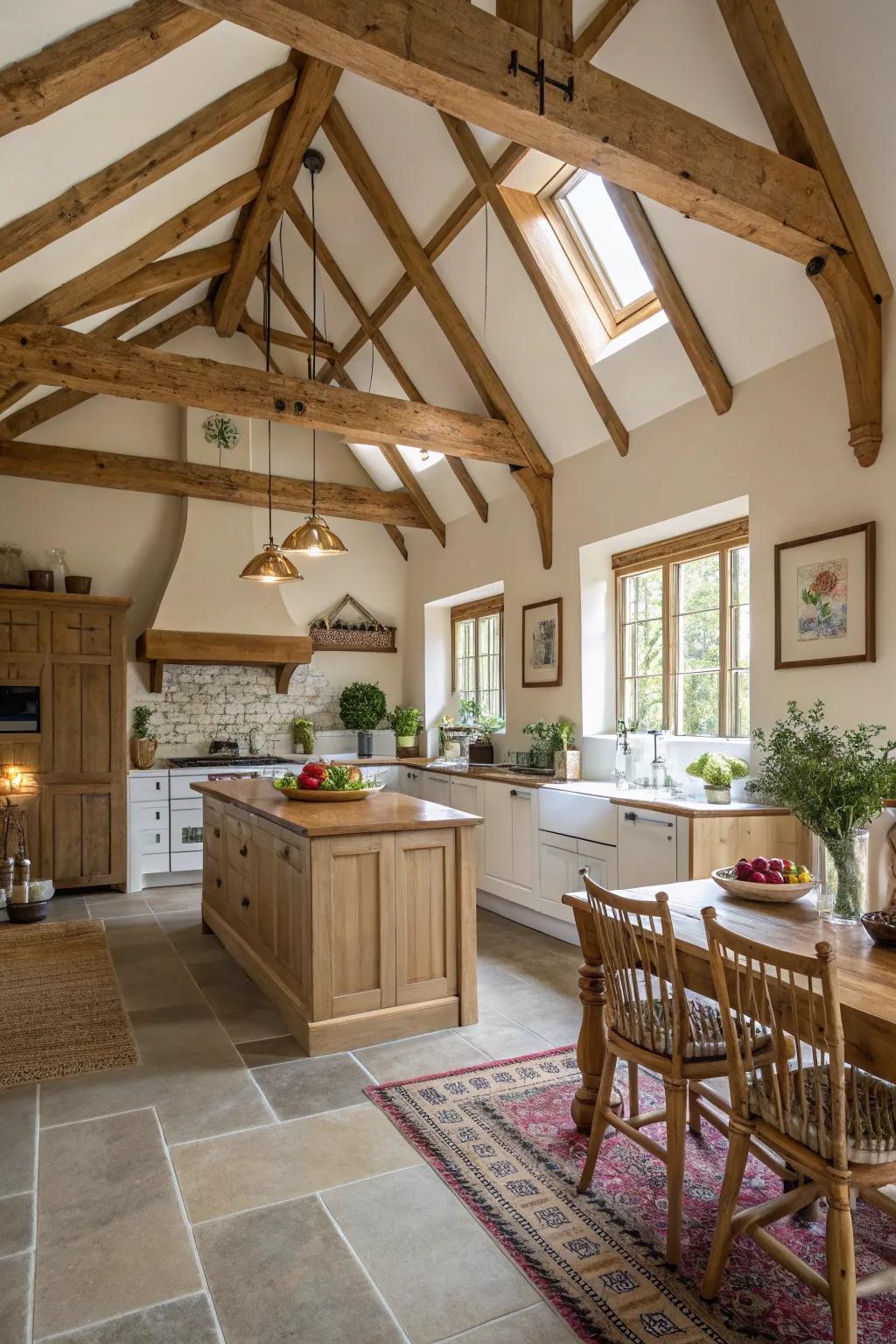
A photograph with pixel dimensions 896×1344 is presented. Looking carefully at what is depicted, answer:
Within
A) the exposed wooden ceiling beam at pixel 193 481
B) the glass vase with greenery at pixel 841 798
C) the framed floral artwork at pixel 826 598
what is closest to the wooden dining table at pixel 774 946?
the glass vase with greenery at pixel 841 798

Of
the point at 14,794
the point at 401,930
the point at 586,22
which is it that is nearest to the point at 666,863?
the point at 401,930

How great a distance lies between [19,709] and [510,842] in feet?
12.3

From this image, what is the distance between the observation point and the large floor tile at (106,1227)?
6.52 feet

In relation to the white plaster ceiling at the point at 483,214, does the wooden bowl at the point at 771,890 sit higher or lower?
lower

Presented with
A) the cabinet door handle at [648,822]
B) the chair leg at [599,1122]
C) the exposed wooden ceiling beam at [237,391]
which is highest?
the exposed wooden ceiling beam at [237,391]

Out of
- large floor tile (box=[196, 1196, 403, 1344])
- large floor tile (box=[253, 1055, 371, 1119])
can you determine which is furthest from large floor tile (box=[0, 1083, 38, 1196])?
large floor tile (box=[253, 1055, 371, 1119])

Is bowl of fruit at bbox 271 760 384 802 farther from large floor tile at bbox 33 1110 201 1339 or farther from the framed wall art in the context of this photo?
the framed wall art

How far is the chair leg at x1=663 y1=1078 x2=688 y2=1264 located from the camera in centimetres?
207

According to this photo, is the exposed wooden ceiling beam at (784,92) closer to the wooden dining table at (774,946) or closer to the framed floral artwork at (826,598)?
the framed floral artwork at (826,598)

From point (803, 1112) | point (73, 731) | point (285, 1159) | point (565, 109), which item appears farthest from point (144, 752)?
point (803, 1112)

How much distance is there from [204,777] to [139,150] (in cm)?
442

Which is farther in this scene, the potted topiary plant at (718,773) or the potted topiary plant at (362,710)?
the potted topiary plant at (362,710)

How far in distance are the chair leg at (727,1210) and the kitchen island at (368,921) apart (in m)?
1.77

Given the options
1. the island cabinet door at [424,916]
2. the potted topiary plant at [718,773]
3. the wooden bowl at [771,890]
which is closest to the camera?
the wooden bowl at [771,890]
